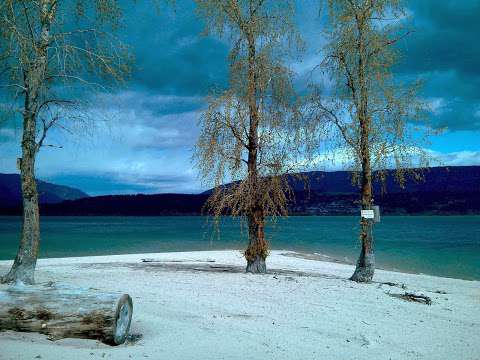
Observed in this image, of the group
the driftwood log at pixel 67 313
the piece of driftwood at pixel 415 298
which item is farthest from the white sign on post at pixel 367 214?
the driftwood log at pixel 67 313

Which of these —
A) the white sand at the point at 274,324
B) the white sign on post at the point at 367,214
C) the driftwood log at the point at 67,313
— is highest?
the white sign on post at the point at 367,214

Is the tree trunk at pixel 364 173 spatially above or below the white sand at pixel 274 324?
above

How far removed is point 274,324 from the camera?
8.03 metres

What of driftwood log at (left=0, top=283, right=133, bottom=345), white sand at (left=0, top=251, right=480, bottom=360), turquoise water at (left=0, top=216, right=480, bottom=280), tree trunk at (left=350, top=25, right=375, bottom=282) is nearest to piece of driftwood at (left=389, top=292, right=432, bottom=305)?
white sand at (left=0, top=251, right=480, bottom=360)

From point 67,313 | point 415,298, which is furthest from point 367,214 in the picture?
point 67,313

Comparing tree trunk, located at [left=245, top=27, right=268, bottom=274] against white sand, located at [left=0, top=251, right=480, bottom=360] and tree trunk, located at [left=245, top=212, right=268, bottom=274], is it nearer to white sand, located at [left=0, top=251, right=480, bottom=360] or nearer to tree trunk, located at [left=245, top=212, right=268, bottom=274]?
tree trunk, located at [left=245, top=212, right=268, bottom=274]

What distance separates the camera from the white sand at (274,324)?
6156mm

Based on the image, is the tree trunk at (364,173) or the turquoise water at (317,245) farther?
the turquoise water at (317,245)

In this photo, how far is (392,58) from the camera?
15.1 meters

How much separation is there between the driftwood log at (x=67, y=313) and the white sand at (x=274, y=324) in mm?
134

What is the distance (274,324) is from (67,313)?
3.46m

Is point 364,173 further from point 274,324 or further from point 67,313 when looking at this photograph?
point 67,313

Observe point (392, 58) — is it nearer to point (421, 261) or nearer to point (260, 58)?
point (260, 58)

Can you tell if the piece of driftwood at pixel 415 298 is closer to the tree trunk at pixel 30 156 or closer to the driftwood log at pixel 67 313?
the driftwood log at pixel 67 313
